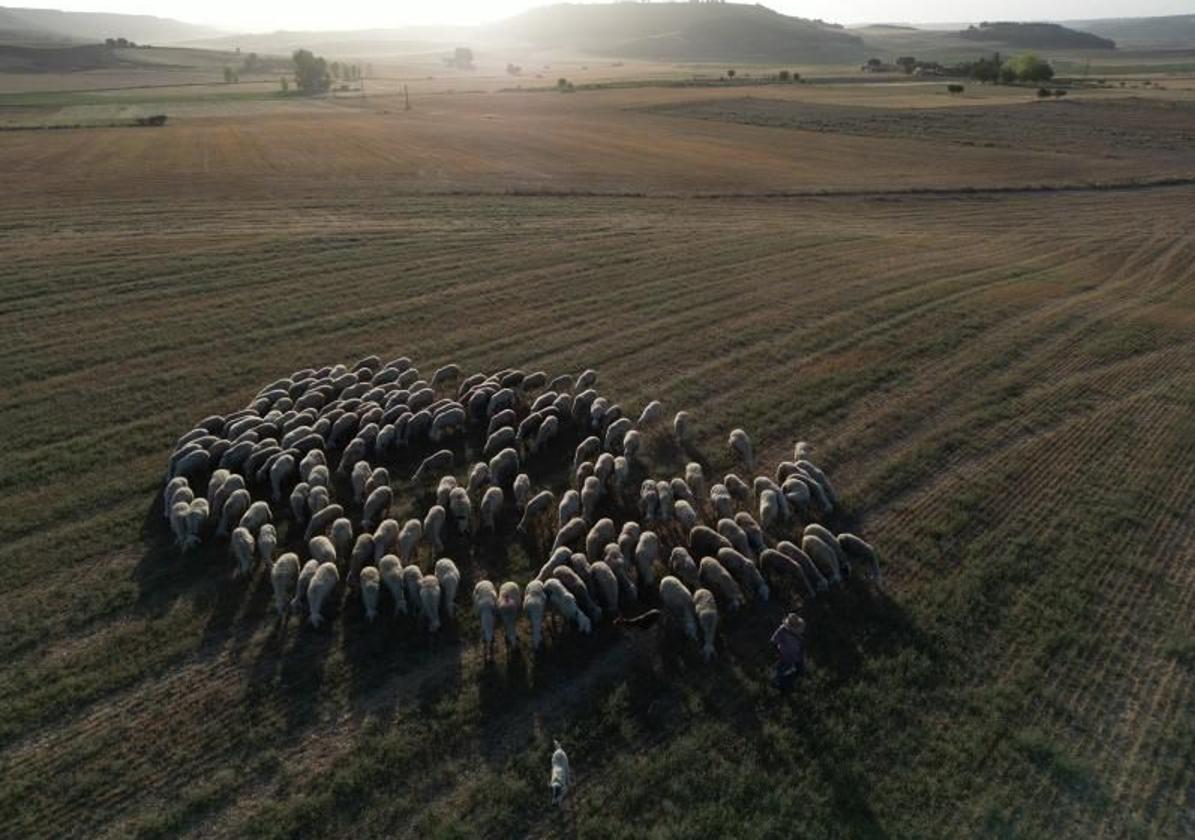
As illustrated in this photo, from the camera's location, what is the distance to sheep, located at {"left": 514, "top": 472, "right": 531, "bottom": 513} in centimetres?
1634

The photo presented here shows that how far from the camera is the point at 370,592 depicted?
528 inches

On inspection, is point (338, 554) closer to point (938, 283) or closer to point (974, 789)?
point (974, 789)

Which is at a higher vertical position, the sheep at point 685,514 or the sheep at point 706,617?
the sheep at point 685,514

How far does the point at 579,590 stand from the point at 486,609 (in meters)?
1.60

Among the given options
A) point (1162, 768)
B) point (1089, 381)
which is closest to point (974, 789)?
point (1162, 768)

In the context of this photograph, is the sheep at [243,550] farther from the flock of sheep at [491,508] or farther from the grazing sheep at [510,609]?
the grazing sheep at [510,609]

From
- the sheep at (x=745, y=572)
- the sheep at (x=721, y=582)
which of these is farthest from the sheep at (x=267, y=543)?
the sheep at (x=745, y=572)

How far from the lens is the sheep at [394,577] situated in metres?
13.5

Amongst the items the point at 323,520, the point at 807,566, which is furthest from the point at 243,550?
the point at 807,566

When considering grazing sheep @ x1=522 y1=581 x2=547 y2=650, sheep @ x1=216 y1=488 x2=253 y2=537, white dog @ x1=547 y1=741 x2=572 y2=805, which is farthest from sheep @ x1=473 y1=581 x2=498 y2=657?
sheep @ x1=216 y1=488 x2=253 y2=537

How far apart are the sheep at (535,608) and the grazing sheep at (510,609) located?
99 millimetres

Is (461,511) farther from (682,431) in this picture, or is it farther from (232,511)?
(682,431)

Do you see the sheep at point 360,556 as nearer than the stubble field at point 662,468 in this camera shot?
No

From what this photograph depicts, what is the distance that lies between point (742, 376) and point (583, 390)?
457 centimetres
